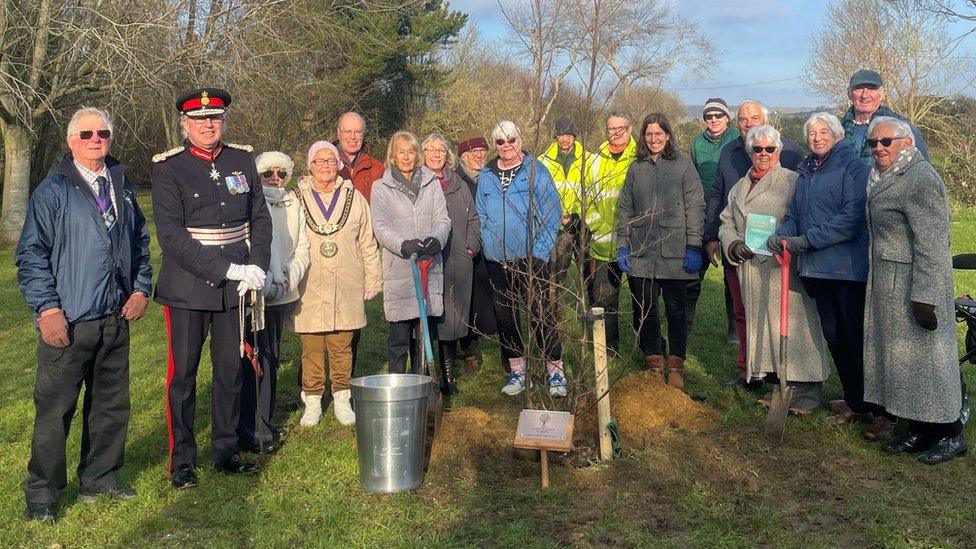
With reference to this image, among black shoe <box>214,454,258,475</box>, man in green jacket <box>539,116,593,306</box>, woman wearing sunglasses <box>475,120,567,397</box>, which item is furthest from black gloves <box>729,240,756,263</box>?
black shoe <box>214,454,258,475</box>

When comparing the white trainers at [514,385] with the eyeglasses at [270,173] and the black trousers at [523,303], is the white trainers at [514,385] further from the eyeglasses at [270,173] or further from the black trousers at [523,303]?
the eyeglasses at [270,173]

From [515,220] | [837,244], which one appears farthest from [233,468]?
[837,244]

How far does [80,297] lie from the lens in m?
4.30

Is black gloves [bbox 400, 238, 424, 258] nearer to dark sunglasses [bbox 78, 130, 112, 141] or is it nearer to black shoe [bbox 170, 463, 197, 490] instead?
black shoe [bbox 170, 463, 197, 490]

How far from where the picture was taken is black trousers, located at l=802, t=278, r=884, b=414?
541cm

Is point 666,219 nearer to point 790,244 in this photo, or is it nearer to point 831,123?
point 790,244

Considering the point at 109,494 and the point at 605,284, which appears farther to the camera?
the point at 605,284

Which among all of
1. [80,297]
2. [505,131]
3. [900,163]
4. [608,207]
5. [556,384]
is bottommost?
[556,384]

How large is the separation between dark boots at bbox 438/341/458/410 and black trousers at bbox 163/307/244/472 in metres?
1.75

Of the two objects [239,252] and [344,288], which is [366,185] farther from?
[239,252]

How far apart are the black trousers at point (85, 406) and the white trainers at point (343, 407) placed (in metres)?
1.58

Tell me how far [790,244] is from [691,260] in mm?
1000

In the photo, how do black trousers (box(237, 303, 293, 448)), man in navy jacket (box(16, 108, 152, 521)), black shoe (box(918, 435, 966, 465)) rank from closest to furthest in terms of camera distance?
man in navy jacket (box(16, 108, 152, 521)), black shoe (box(918, 435, 966, 465)), black trousers (box(237, 303, 293, 448))

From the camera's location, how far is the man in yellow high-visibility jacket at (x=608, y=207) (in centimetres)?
673
